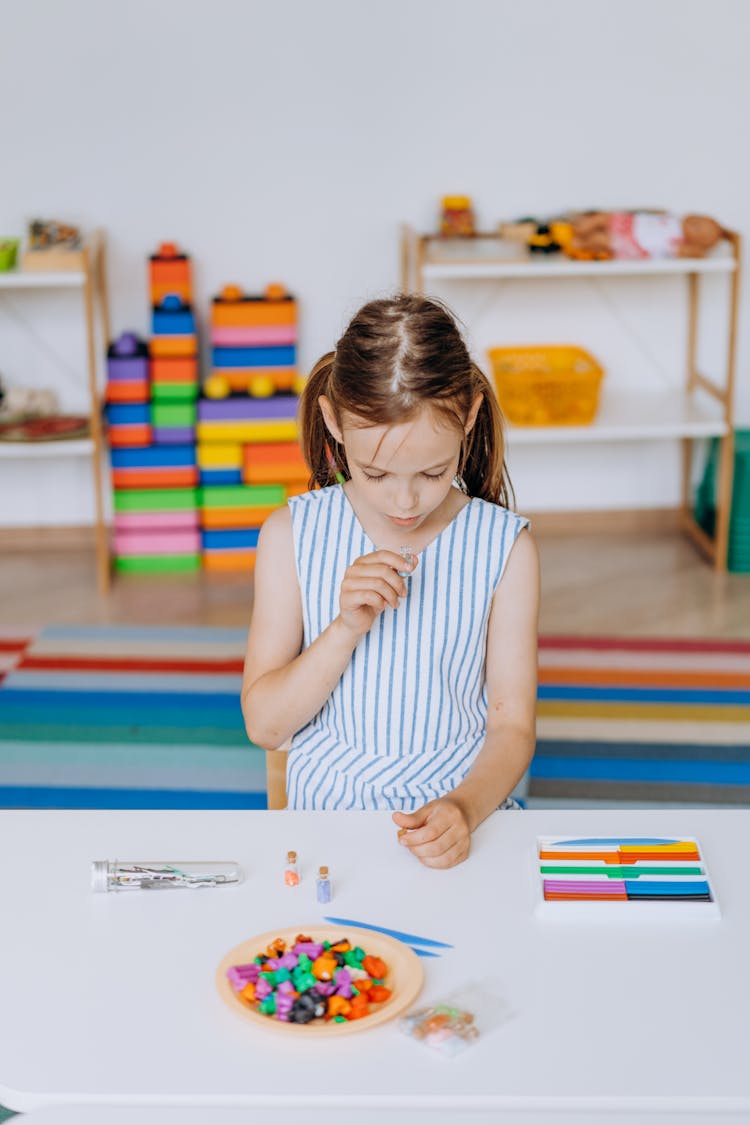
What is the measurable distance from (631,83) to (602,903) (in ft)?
9.62

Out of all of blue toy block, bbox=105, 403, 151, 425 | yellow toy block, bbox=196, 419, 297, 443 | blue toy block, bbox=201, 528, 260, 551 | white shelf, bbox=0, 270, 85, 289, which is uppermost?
white shelf, bbox=0, 270, 85, 289

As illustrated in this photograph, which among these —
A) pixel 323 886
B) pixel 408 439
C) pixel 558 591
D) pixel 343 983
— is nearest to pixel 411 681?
pixel 408 439

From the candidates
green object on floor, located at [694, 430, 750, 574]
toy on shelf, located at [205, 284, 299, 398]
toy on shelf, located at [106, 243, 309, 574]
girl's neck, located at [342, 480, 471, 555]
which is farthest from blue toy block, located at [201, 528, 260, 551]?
girl's neck, located at [342, 480, 471, 555]

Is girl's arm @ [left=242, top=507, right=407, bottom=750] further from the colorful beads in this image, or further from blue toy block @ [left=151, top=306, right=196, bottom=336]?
blue toy block @ [left=151, top=306, right=196, bottom=336]

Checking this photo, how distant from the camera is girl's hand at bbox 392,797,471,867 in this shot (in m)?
1.12

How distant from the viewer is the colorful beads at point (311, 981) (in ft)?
3.06

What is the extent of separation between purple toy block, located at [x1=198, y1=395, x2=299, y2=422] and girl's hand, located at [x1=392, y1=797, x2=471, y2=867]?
243cm

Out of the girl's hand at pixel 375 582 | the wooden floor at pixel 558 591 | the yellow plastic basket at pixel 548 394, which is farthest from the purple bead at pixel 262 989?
the yellow plastic basket at pixel 548 394

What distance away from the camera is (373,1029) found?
92 centimetres

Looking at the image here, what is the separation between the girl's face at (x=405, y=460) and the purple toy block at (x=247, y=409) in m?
2.20

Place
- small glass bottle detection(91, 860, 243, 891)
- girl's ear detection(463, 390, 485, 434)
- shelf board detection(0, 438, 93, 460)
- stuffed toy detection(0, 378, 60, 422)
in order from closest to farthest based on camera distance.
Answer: small glass bottle detection(91, 860, 243, 891) → girl's ear detection(463, 390, 485, 434) → shelf board detection(0, 438, 93, 460) → stuffed toy detection(0, 378, 60, 422)

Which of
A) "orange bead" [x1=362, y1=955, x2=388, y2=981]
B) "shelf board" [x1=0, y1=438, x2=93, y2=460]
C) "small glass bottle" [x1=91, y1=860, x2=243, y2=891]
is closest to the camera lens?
"orange bead" [x1=362, y1=955, x2=388, y2=981]

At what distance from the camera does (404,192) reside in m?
3.59

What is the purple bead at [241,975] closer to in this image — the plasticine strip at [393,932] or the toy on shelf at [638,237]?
the plasticine strip at [393,932]
